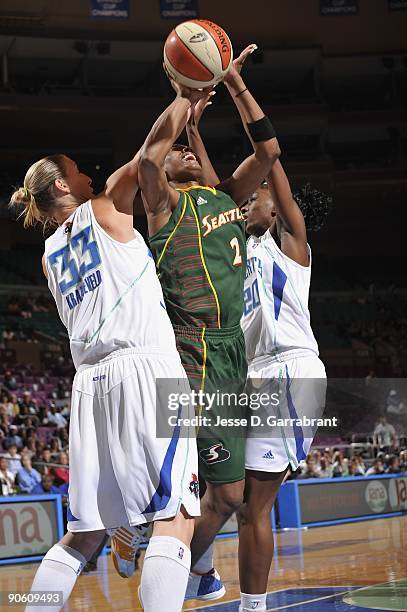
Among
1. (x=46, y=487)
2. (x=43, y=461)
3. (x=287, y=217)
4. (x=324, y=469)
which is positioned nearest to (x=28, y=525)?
(x=46, y=487)

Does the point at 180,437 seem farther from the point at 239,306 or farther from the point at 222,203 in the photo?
the point at 222,203

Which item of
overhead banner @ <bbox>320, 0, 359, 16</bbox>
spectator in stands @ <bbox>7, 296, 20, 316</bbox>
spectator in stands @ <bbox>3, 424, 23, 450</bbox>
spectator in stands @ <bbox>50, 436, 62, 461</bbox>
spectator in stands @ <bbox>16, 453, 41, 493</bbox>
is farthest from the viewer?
spectator in stands @ <bbox>7, 296, 20, 316</bbox>

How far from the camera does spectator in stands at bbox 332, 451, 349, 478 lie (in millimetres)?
13829

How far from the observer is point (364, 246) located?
28.9m

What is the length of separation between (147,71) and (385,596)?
2141 centimetres

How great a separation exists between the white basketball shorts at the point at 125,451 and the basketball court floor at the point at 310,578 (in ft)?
7.49

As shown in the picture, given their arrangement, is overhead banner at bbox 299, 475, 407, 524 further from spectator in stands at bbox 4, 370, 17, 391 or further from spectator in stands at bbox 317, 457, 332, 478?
spectator in stands at bbox 4, 370, 17, 391

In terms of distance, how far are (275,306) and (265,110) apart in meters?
20.1

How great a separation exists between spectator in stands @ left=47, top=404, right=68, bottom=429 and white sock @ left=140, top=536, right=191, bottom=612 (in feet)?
39.9

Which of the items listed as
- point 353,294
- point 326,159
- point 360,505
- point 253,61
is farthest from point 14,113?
point 360,505

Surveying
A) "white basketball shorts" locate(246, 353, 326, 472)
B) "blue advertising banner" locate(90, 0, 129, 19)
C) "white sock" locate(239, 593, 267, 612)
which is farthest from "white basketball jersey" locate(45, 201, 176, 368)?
"blue advertising banner" locate(90, 0, 129, 19)

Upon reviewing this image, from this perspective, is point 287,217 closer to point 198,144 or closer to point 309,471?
point 198,144

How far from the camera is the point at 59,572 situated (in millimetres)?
3449

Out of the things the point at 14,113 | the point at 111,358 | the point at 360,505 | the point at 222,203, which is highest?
the point at 14,113
